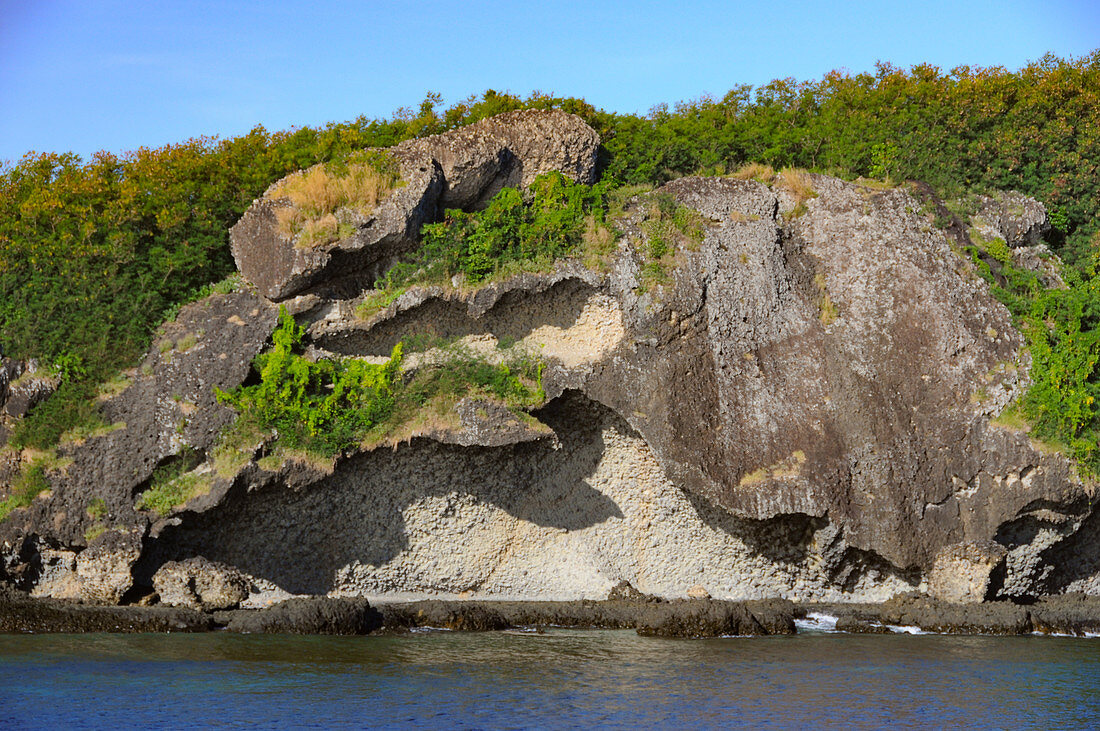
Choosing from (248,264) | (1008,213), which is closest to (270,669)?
(248,264)

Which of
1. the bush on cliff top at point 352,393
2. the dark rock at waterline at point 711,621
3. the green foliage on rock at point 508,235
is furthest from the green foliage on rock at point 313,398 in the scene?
the dark rock at waterline at point 711,621

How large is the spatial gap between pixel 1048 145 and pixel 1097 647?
11.8m

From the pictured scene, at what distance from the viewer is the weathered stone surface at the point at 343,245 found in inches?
770

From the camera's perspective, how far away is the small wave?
57.0ft

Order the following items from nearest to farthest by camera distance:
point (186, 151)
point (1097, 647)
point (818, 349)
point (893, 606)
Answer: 1. point (1097, 647)
2. point (893, 606)
3. point (818, 349)
4. point (186, 151)

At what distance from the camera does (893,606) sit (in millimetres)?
17844

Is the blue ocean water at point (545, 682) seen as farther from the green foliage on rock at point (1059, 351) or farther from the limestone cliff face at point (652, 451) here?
the green foliage on rock at point (1059, 351)

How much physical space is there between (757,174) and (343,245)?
896 centimetres

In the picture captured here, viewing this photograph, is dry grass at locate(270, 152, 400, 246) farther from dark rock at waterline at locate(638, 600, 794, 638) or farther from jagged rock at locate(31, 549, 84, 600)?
dark rock at waterline at locate(638, 600, 794, 638)

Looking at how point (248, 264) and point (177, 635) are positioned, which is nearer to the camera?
point (177, 635)

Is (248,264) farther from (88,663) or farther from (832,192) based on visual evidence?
(832,192)

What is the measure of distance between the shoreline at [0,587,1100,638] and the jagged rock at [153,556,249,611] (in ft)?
2.20

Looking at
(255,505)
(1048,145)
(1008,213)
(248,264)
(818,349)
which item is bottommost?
(255,505)

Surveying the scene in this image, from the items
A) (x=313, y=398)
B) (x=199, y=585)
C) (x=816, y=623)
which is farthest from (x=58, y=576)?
(x=816, y=623)
